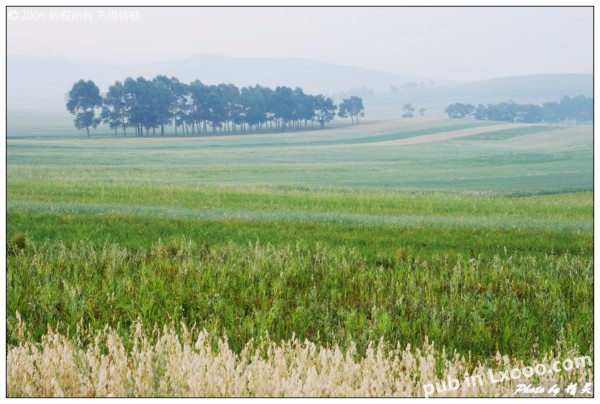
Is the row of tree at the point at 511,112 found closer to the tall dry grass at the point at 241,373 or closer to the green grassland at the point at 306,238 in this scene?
the green grassland at the point at 306,238

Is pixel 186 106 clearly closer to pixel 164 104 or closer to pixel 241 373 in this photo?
pixel 164 104

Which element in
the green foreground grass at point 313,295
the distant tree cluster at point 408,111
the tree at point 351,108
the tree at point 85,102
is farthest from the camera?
the distant tree cluster at point 408,111

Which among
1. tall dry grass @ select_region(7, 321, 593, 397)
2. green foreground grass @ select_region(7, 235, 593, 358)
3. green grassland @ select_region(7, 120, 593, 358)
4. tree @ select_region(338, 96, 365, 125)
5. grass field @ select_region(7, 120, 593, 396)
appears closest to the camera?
tall dry grass @ select_region(7, 321, 593, 397)

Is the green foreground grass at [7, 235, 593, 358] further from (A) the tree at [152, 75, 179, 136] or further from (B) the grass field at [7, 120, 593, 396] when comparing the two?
(A) the tree at [152, 75, 179, 136]

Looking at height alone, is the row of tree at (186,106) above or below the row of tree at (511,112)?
above

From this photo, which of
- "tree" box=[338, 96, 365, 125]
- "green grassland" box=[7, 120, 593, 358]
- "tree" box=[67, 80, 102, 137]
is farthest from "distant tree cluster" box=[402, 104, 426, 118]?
"tree" box=[67, 80, 102, 137]

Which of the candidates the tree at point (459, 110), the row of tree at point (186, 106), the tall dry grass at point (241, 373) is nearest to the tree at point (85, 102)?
the row of tree at point (186, 106)
